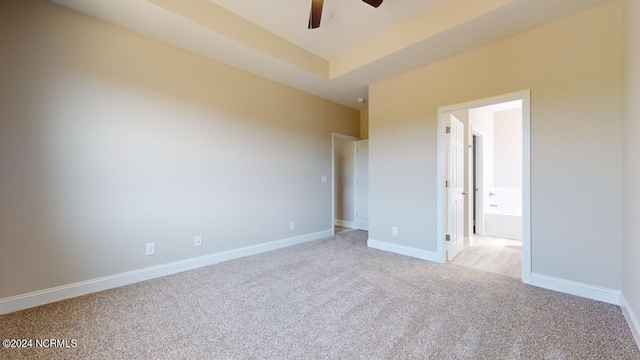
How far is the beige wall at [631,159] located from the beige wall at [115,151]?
3.69m

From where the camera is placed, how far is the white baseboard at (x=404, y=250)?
3281 mm

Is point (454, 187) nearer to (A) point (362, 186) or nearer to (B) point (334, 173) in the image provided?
(A) point (362, 186)

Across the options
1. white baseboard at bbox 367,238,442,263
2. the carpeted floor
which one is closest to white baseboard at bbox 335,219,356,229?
white baseboard at bbox 367,238,442,263

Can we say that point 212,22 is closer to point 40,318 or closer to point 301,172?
point 301,172

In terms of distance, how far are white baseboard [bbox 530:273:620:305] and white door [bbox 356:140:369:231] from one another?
3.16 m

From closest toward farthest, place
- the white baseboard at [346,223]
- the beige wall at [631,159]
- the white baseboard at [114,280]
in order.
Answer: the beige wall at [631,159] → the white baseboard at [114,280] → the white baseboard at [346,223]

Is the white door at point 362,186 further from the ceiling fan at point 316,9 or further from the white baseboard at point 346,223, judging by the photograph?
the ceiling fan at point 316,9

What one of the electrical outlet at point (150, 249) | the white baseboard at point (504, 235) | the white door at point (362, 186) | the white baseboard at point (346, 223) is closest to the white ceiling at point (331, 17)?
the white door at point (362, 186)

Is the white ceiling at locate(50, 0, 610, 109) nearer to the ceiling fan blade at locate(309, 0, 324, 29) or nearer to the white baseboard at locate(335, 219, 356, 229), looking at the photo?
the ceiling fan blade at locate(309, 0, 324, 29)

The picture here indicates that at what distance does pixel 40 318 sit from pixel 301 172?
328 centimetres

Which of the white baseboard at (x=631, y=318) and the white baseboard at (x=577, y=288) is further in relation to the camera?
the white baseboard at (x=577, y=288)

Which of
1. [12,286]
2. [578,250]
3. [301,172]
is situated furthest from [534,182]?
[12,286]

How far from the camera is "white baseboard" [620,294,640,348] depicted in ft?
5.31

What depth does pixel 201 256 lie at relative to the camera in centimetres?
309
